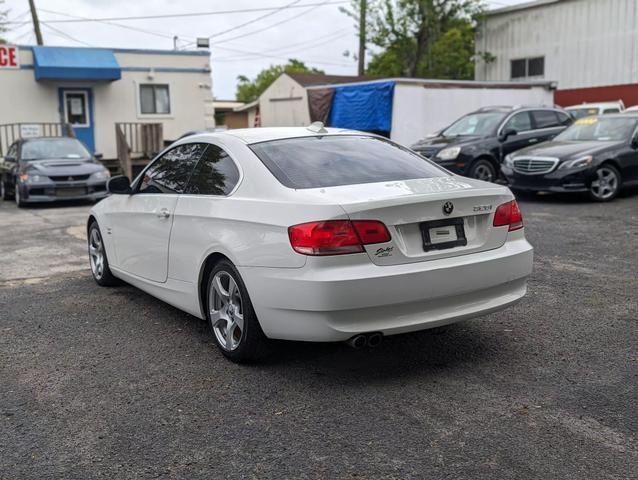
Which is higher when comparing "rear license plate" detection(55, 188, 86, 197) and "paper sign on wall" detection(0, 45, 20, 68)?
"paper sign on wall" detection(0, 45, 20, 68)

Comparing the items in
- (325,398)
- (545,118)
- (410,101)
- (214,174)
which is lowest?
(325,398)

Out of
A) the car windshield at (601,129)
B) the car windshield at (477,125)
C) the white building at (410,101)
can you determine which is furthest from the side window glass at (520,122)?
the white building at (410,101)

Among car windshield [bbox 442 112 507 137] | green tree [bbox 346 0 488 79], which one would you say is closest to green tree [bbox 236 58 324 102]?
green tree [bbox 346 0 488 79]

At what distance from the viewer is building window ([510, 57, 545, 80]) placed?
31.9 m

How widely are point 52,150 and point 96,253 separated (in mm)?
9866

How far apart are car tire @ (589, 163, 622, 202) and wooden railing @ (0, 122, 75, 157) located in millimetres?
15913

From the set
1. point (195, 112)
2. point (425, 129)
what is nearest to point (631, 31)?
point (425, 129)

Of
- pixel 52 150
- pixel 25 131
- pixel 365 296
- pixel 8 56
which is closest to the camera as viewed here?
pixel 365 296

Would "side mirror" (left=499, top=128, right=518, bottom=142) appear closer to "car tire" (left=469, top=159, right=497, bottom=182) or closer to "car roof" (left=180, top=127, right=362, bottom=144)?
"car tire" (left=469, top=159, right=497, bottom=182)

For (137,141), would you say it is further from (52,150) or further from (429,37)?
(429,37)

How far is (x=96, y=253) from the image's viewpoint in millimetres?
7016

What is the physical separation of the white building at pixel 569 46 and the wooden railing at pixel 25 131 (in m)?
20.1

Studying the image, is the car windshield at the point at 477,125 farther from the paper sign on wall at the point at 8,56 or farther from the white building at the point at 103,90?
the paper sign on wall at the point at 8,56

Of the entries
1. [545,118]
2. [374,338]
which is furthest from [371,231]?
[545,118]
